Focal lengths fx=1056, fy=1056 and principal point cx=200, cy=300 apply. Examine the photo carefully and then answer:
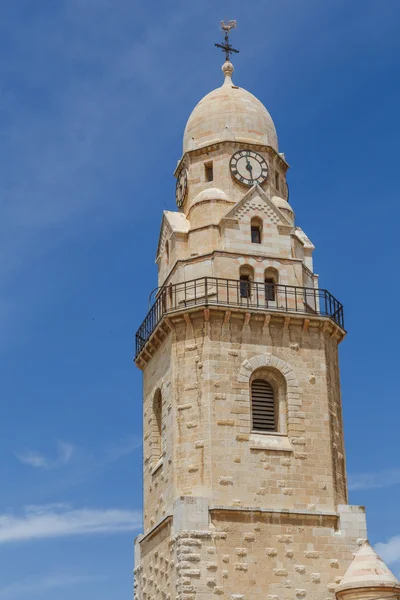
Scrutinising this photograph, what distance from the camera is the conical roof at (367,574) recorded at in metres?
31.6

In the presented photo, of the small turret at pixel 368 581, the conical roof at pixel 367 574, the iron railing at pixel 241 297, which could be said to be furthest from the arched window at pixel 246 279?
the small turret at pixel 368 581

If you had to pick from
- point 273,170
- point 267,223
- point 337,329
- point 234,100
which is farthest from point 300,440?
point 234,100

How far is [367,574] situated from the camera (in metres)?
32.0

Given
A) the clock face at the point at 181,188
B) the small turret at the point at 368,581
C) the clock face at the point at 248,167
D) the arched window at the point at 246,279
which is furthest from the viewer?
the clock face at the point at 181,188

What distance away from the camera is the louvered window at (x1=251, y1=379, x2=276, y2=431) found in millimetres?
35000

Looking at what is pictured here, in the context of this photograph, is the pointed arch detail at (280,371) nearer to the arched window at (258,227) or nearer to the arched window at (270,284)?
the arched window at (270,284)

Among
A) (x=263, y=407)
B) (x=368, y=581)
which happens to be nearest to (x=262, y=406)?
(x=263, y=407)

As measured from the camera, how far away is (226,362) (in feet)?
115

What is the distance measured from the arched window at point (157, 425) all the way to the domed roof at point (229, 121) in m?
9.85

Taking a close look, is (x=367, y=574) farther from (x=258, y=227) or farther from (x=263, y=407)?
(x=258, y=227)

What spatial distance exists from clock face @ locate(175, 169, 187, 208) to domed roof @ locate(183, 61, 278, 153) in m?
0.98

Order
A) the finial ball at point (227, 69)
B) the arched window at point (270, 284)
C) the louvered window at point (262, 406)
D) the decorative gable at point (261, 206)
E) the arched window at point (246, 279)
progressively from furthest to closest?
the finial ball at point (227, 69) → the decorative gable at point (261, 206) → the arched window at point (270, 284) → the arched window at point (246, 279) → the louvered window at point (262, 406)

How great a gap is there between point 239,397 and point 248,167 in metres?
9.42

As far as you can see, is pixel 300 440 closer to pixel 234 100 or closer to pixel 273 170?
pixel 273 170
